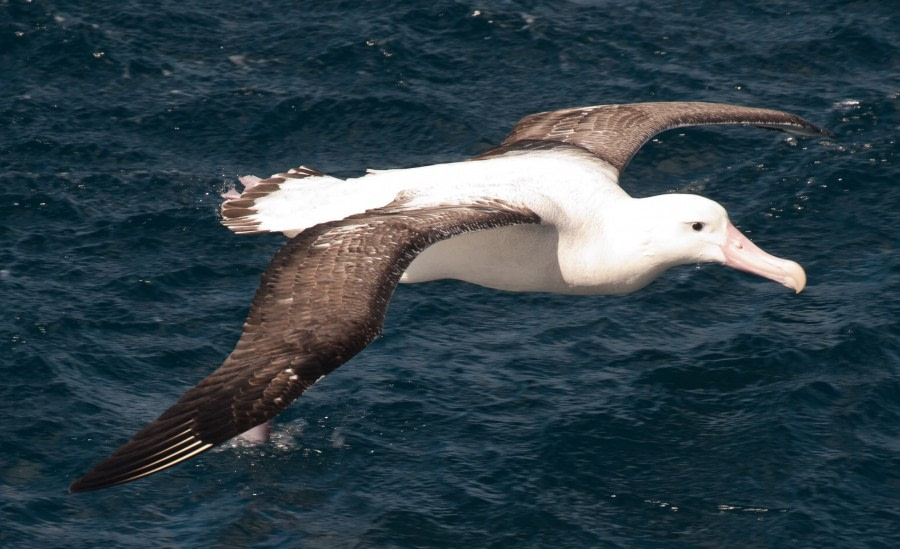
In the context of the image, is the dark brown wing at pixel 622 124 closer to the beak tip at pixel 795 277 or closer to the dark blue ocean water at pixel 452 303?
the dark blue ocean water at pixel 452 303

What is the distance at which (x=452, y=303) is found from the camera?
20.3m

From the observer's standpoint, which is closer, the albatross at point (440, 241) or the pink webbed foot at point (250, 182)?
the albatross at point (440, 241)

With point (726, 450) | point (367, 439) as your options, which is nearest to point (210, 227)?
point (367, 439)

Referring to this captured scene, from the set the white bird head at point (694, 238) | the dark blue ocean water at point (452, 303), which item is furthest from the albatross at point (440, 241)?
the dark blue ocean water at point (452, 303)

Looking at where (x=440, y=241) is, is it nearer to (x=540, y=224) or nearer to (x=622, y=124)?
(x=540, y=224)

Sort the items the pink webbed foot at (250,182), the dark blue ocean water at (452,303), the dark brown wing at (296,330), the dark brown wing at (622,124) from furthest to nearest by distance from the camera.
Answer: the dark brown wing at (622,124) < the pink webbed foot at (250,182) < the dark blue ocean water at (452,303) < the dark brown wing at (296,330)

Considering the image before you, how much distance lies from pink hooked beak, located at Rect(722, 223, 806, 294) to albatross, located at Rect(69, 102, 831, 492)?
1 centimetres

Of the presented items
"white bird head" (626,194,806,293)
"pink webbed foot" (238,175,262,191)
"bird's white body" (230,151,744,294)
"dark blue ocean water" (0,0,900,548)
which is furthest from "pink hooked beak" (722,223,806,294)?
"pink webbed foot" (238,175,262,191)

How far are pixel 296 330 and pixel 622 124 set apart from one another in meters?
6.77

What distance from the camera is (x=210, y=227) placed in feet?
68.6

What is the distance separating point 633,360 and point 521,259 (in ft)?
11.7

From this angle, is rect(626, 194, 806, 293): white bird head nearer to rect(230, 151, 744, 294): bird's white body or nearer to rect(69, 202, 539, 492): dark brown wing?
rect(230, 151, 744, 294): bird's white body

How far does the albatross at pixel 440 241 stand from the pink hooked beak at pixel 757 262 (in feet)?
0.05

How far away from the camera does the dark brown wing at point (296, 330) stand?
1246 cm
